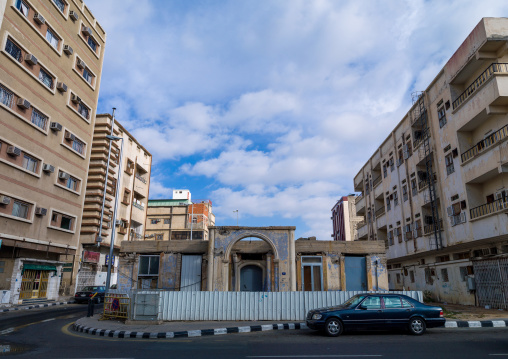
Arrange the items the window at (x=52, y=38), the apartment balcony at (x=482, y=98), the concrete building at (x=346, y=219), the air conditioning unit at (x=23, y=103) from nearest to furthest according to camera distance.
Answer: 1. the apartment balcony at (x=482, y=98)
2. the air conditioning unit at (x=23, y=103)
3. the window at (x=52, y=38)
4. the concrete building at (x=346, y=219)

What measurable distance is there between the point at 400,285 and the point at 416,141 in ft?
51.4

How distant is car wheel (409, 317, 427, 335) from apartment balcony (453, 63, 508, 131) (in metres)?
14.6

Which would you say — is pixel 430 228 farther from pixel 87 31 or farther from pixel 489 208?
pixel 87 31

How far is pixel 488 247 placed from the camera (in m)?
23.4

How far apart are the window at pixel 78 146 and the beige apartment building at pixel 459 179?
3022 cm

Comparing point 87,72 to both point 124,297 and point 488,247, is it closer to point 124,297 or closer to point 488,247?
point 124,297

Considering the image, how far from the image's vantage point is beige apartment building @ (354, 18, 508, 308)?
69.5 feet

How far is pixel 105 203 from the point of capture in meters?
39.8

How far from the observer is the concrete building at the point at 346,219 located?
2584 inches

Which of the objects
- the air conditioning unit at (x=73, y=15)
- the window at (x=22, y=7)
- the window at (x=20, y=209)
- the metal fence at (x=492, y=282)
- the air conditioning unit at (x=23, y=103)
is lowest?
the metal fence at (x=492, y=282)

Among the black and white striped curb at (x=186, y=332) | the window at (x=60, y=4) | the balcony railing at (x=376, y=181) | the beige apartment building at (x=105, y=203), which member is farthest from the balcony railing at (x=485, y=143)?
the window at (x=60, y=4)

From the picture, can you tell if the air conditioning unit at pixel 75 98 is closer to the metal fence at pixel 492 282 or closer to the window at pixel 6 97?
the window at pixel 6 97

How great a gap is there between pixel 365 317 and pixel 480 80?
18.4m

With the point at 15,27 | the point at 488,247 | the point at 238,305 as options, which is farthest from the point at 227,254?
the point at 15,27
